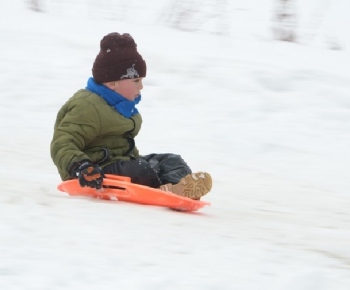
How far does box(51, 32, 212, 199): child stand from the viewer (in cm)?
409

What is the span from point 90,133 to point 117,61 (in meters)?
0.48

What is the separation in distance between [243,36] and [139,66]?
5.85 metres

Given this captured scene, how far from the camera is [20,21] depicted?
9.88 m

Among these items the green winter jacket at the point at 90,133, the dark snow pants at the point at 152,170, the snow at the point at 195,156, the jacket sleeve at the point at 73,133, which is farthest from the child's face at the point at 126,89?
the snow at the point at 195,156

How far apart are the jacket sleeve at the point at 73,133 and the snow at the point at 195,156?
0.69 ft

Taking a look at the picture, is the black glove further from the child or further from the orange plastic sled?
the orange plastic sled

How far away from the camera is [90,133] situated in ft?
13.8

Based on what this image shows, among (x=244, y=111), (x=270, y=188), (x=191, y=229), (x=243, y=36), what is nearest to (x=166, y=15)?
(x=243, y=36)

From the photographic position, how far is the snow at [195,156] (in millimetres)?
2762

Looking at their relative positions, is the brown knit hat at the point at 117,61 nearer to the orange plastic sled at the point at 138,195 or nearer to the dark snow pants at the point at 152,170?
the dark snow pants at the point at 152,170

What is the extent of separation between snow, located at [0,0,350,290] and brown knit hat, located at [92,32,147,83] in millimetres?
689

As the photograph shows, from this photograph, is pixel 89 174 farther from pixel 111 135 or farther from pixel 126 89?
pixel 126 89

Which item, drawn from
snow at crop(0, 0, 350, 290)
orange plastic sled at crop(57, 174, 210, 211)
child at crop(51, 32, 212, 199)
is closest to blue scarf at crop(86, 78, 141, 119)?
child at crop(51, 32, 212, 199)

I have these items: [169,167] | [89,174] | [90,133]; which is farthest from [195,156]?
[89,174]
